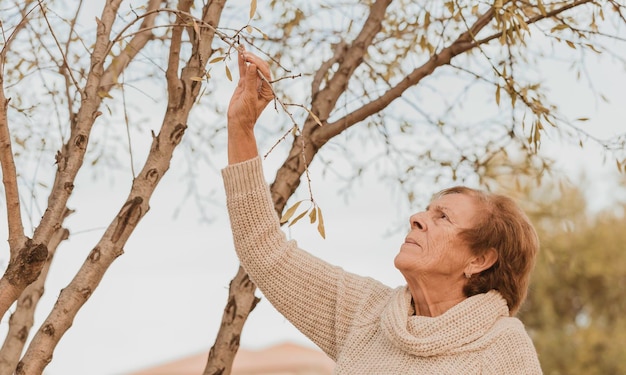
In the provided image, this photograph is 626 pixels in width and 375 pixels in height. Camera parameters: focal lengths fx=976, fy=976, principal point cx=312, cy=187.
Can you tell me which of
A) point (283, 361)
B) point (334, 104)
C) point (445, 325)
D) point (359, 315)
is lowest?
point (445, 325)

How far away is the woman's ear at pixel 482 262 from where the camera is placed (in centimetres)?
314

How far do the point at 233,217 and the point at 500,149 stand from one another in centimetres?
210

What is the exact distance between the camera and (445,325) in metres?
3.01

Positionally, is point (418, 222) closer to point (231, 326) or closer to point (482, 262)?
point (482, 262)

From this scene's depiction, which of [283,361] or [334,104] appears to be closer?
[334,104]

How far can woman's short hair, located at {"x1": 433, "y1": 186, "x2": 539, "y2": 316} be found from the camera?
314 cm

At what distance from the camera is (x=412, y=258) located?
3.04 meters

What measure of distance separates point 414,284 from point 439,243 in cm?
16

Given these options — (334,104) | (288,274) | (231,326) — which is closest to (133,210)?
(288,274)

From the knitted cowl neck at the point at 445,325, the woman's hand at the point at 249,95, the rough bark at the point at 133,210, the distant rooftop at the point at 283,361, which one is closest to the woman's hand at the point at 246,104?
the woman's hand at the point at 249,95

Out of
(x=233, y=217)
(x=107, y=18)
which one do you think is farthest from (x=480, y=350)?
(x=107, y=18)

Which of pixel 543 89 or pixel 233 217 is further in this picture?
pixel 543 89

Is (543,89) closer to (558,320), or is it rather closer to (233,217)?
(233,217)

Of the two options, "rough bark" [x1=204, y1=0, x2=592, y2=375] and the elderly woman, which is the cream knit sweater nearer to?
the elderly woman
